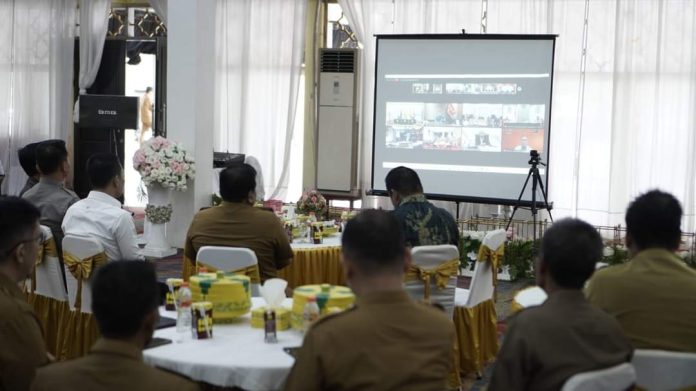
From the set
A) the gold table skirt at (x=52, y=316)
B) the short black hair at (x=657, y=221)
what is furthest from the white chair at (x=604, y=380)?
the gold table skirt at (x=52, y=316)

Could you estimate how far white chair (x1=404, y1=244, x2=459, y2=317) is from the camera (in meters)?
4.51

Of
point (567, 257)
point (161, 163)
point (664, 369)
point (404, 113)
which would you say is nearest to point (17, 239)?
point (567, 257)

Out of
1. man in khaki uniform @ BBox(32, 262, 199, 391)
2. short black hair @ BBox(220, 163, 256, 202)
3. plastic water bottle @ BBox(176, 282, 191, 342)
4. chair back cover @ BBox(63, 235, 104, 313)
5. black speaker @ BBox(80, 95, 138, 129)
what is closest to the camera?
man in khaki uniform @ BBox(32, 262, 199, 391)

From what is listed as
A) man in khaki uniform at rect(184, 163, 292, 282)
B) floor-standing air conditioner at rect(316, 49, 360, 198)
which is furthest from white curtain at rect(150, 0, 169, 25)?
man in khaki uniform at rect(184, 163, 292, 282)

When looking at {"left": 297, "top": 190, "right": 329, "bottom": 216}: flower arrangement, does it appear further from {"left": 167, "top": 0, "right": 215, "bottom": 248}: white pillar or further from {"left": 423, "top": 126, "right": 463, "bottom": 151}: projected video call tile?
{"left": 423, "top": 126, "right": 463, "bottom": 151}: projected video call tile

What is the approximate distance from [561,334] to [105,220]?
293 cm

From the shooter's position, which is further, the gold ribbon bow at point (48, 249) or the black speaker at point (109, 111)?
the black speaker at point (109, 111)

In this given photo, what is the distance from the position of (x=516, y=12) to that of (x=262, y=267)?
6.08 m

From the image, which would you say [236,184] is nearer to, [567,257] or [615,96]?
[567,257]

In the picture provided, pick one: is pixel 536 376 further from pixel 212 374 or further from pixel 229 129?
pixel 229 129

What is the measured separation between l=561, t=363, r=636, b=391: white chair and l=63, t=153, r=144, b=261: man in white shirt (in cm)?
289

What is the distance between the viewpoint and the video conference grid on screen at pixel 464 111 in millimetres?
8695

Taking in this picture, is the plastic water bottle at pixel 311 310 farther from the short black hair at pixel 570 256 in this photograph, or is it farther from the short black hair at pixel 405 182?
the short black hair at pixel 405 182

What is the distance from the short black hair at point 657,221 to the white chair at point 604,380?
0.72 m
